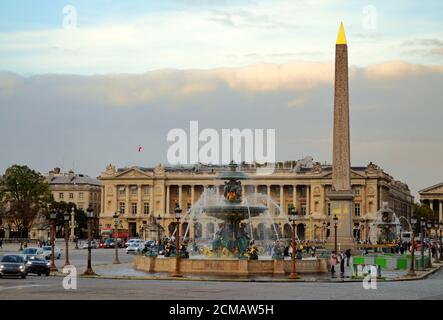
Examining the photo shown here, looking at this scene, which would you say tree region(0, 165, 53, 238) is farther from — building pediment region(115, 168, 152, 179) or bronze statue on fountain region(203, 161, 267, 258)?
bronze statue on fountain region(203, 161, 267, 258)

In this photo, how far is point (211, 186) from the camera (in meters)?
160

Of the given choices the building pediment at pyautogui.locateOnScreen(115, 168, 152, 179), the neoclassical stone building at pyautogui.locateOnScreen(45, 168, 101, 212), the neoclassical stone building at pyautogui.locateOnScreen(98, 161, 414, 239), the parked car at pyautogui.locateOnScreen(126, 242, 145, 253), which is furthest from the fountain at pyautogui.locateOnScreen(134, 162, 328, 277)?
the neoclassical stone building at pyautogui.locateOnScreen(45, 168, 101, 212)

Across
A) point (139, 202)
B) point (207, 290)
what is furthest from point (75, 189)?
point (207, 290)

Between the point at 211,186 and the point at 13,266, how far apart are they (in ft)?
406

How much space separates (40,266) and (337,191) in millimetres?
36242

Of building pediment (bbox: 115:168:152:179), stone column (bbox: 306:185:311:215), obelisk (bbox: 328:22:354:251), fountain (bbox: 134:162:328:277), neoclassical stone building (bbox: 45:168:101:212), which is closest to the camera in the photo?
fountain (bbox: 134:162:328:277)

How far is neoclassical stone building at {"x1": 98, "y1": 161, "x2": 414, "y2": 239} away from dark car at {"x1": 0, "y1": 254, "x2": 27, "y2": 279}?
4406 inches

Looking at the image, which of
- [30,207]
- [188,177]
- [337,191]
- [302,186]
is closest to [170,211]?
[188,177]

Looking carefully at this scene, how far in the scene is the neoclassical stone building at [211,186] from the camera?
5950 inches

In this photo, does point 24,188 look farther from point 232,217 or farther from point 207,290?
point 207,290

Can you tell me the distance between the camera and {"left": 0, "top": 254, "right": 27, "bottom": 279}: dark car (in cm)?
3619
